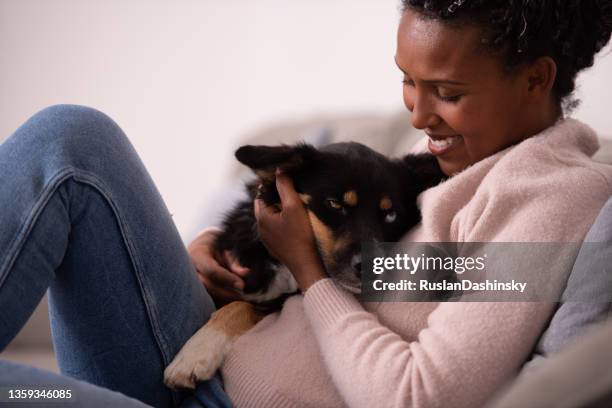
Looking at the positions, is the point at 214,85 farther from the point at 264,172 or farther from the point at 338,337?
the point at 338,337

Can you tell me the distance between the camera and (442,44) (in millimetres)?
1353

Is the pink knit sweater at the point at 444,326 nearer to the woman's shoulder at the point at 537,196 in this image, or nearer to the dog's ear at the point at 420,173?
the woman's shoulder at the point at 537,196

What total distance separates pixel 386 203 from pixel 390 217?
4cm

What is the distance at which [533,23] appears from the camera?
134 centimetres

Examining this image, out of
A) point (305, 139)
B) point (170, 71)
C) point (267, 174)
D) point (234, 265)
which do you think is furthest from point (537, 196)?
point (170, 71)

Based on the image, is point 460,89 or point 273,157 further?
point 273,157

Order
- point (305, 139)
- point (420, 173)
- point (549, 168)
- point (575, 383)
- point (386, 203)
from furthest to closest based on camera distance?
point (305, 139)
point (420, 173)
point (386, 203)
point (549, 168)
point (575, 383)

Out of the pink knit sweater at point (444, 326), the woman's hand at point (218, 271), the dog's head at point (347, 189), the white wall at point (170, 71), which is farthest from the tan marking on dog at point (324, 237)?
the white wall at point (170, 71)

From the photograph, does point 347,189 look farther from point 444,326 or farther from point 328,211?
point 444,326

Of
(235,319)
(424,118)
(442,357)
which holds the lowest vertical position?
(235,319)

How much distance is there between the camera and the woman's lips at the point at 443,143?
4.87ft

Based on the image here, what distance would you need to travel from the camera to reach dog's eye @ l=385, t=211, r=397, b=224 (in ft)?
5.37

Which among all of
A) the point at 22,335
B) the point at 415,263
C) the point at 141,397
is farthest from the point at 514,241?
the point at 22,335

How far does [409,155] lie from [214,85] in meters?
2.69
